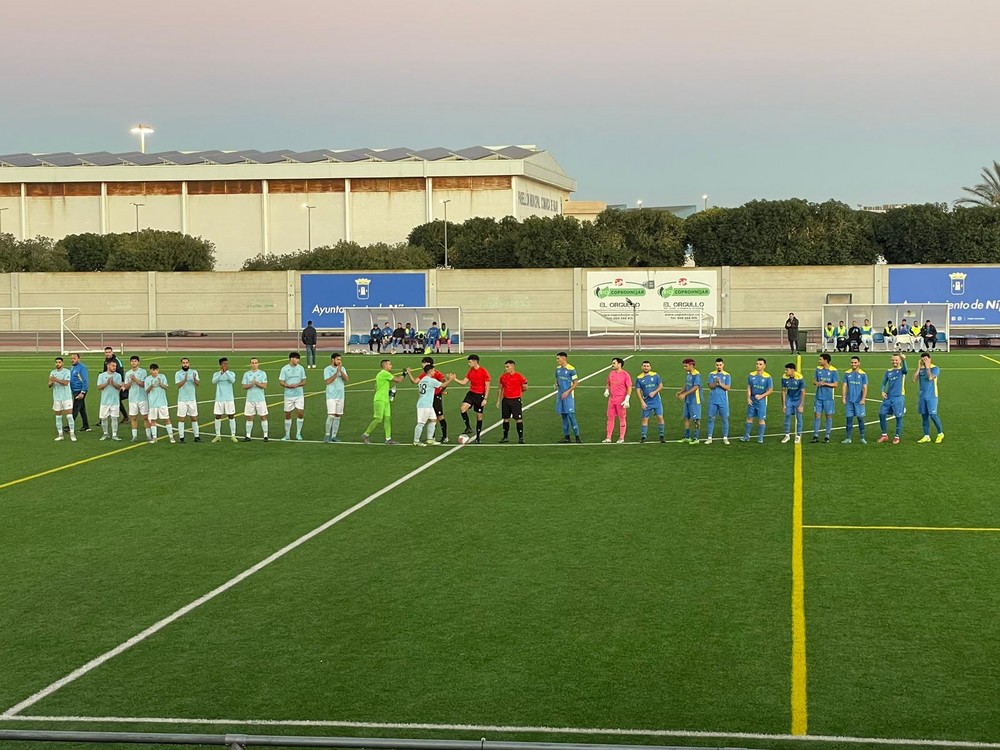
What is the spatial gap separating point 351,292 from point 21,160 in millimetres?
58893

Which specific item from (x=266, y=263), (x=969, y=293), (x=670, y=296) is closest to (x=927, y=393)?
(x=670, y=296)

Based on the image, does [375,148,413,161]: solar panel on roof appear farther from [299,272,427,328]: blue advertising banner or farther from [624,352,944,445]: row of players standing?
[624,352,944,445]: row of players standing

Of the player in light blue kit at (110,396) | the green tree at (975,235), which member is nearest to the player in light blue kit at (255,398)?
the player in light blue kit at (110,396)

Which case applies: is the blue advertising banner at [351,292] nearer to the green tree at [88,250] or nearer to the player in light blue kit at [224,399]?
the green tree at [88,250]

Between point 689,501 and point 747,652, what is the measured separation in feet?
24.6

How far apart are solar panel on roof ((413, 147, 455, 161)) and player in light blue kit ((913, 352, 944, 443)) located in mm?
88097

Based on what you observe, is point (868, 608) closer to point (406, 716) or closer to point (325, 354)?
point (406, 716)

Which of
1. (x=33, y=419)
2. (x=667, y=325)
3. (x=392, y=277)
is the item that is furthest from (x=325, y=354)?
(x=33, y=419)

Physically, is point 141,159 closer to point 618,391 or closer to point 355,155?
point 355,155

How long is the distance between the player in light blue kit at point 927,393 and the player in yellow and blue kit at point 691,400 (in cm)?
425

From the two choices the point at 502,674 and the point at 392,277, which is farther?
the point at 392,277

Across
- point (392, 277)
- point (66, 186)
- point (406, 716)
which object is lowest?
point (406, 716)

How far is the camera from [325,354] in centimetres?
5678

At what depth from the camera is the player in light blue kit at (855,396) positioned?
2406 cm
